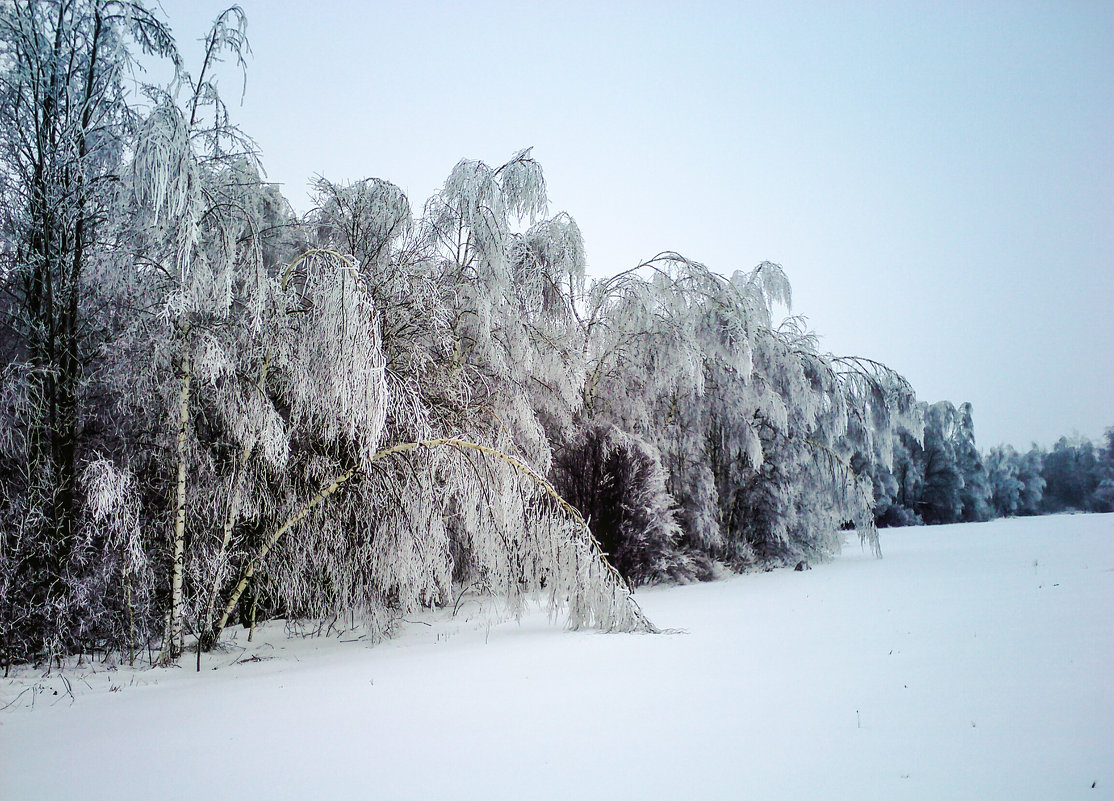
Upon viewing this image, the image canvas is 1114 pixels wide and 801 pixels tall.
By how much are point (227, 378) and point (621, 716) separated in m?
3.65

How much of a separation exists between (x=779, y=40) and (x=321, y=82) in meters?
8.01

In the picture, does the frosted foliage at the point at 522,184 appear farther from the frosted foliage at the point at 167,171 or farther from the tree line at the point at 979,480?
the tree line at the point at 979,480

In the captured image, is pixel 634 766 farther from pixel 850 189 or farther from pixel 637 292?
pixel 850 189

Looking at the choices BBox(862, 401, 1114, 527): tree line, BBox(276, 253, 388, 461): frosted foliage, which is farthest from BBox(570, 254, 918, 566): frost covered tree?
BBox(862, 401, 1114, 527): tree line

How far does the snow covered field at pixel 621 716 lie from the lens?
7.64 feet

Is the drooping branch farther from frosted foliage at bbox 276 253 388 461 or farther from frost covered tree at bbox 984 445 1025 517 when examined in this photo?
frost covered tree at bbox 984 445 1025 517

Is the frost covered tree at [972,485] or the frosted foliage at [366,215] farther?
the frost covered tree at [972,485]

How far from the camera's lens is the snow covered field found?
2.33m

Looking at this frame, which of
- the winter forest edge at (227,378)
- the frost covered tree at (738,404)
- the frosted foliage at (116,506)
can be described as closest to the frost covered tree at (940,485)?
the frost covered tree at (738,404)

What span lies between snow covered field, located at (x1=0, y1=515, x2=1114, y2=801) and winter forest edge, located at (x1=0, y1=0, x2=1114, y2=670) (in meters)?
0.60

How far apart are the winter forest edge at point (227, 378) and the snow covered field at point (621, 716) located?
602 millimetres

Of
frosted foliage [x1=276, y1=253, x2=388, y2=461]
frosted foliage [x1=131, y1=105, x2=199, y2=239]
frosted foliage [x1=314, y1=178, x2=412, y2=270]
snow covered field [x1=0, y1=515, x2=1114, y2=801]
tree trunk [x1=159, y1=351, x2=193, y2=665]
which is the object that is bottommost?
snow covered field [x1=0, y1=515, x2=1114, y2=801]

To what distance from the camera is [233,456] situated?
514 centimetres

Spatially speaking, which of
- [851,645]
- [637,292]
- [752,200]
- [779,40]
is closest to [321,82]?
[637,292]
